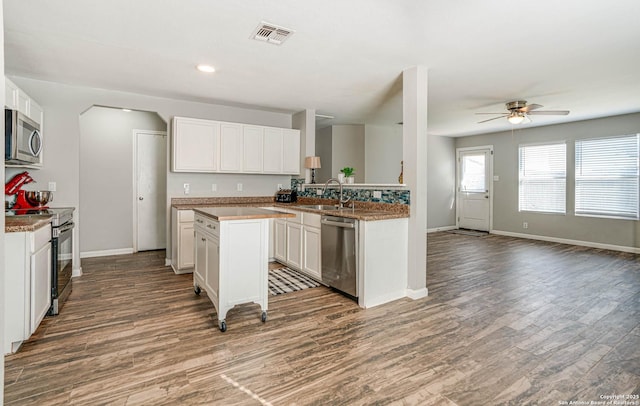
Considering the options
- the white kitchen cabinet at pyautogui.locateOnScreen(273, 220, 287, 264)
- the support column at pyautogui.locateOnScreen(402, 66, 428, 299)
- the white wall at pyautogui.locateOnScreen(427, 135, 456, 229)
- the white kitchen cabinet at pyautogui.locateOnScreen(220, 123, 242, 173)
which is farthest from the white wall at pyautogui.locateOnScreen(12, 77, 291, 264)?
the white wall at pyautogui.locateOnScreen(427, 135, 456, 229)

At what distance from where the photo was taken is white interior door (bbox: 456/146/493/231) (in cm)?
789

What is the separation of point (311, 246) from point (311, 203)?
1388mm

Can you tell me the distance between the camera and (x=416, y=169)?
11.1 feet

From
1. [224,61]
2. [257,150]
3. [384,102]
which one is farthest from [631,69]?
[257,150]

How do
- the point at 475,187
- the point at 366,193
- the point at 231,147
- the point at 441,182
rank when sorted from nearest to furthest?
the point at 366,193 → the point at 231,147 → the point at 475,187 → the point at 441,182

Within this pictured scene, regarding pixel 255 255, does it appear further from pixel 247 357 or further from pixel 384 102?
pixel 384 102

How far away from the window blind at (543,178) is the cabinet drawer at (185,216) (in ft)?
22.0

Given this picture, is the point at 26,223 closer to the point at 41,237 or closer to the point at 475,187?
the point at 41,237

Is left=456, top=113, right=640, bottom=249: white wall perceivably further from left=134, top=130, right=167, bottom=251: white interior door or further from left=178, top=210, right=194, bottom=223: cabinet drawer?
left=134, top=130, right=167, bottom=251: white interior door

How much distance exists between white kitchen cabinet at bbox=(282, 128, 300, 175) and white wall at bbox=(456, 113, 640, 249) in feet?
16.0

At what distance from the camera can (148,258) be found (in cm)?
513

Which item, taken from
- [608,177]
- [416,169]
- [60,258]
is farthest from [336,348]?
[608,177]

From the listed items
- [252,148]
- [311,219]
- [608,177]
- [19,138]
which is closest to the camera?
[19,138]

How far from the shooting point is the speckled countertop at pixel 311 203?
3.37m
